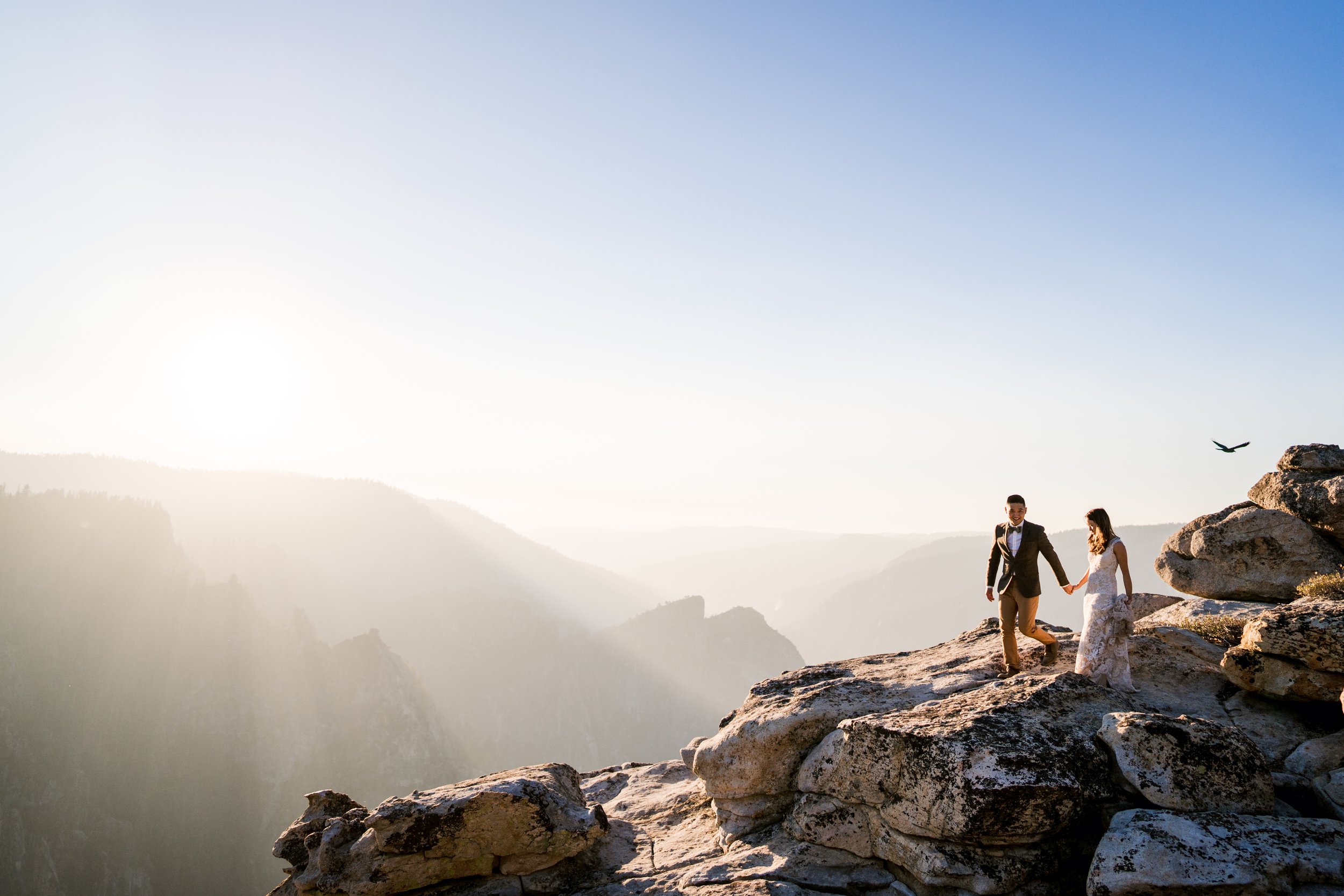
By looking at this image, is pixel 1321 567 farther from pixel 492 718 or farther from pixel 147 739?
pixel 492 718

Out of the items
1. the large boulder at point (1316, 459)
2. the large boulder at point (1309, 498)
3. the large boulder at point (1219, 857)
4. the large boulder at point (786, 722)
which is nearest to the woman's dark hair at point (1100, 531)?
the large boulder at point (786, 722)

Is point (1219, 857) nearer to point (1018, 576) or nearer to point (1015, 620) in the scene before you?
point (1018, 576)

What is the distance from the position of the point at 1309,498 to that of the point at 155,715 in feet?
357

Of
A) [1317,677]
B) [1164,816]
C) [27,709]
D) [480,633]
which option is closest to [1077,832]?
[1164,816]

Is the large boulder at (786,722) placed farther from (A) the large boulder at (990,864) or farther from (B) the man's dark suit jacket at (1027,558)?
(A) the large boulder at (990,864)

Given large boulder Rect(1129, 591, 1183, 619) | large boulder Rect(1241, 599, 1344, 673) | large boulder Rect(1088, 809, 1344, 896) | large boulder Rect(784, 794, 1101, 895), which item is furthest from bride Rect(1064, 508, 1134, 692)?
large boulder Rect(1129, 591, 1183, 619)

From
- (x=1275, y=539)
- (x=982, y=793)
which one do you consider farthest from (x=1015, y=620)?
(x=1275, y=539)

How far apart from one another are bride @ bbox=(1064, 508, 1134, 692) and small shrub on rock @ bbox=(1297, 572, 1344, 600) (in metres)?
4.34

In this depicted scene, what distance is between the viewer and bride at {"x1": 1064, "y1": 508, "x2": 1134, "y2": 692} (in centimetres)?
1015

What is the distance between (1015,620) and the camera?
1159cm

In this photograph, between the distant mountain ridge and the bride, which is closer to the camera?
the bride

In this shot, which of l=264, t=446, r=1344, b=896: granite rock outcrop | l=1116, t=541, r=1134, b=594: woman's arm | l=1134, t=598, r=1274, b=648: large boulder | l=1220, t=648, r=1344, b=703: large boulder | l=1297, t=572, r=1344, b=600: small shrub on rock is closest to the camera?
l=264, t=446, r=1344, b=896: granite rock outcrop

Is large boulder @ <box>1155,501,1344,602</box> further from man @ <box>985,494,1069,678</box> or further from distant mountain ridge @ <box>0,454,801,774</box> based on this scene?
distant mountain ridge @ <box>0,454,801,774</box>

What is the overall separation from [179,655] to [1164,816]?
362ft
